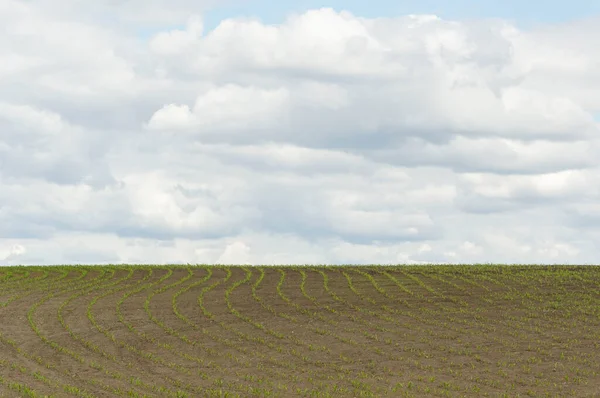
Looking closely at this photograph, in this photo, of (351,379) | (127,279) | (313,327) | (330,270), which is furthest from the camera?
(330,270)

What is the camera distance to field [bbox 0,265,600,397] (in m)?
28.4

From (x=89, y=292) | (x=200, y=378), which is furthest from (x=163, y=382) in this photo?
(x=89, y=292)

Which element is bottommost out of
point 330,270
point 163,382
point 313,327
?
point 163,382

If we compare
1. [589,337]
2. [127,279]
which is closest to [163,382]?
[589,337]

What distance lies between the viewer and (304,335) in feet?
120

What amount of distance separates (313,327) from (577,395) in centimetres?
1445

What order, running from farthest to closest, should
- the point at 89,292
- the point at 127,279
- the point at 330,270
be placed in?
the point at 330,270 → the point at 127,279 → the point at 89,292

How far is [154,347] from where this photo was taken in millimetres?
34438

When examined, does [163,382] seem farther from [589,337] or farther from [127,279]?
[127,279]

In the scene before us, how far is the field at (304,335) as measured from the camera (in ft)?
93.0

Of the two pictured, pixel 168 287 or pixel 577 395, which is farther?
pixel 168 287

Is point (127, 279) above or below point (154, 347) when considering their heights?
above

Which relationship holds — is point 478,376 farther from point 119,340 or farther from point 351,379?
point 119,340

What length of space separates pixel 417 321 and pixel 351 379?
462 inches
